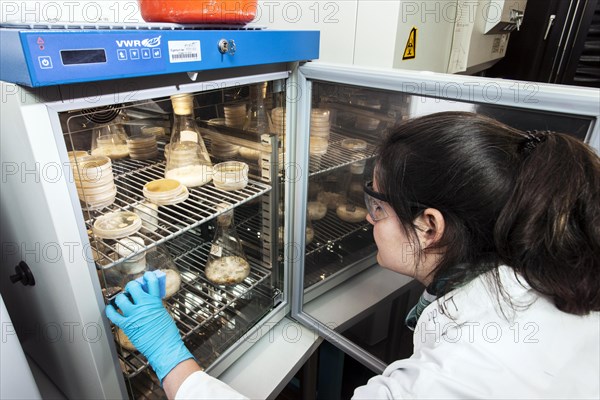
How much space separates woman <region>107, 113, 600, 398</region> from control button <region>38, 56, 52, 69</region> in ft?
2.15

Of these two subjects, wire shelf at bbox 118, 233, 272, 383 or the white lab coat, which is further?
wire shelf at bbox 118, 233, 272, 383

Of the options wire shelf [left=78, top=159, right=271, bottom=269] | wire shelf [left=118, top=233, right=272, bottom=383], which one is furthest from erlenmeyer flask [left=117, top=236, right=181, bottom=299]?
wire shelf [left=118, top=233, right=272, bottom=383]

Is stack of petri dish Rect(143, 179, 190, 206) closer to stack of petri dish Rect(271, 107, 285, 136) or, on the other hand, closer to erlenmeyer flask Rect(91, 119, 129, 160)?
erlenmeyer flask Rect(91, 119, 129, 160)

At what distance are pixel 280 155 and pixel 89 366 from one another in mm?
798

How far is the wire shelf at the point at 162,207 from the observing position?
3.55ft

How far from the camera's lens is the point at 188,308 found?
4.54ft

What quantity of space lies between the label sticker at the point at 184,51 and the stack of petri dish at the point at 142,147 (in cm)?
57

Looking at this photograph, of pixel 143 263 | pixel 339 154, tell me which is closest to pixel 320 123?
pixel 339 154

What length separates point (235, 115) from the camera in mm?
1328

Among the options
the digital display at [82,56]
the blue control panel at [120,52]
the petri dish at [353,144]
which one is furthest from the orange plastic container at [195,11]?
the petri dish at [353,144]

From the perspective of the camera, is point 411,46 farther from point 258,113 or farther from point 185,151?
point 185,151

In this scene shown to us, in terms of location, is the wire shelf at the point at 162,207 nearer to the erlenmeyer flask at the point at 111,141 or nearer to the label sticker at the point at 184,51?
the erlenmeyer flask at the point at 111,141

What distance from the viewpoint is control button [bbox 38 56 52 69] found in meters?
0.56

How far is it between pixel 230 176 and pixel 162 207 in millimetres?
239
